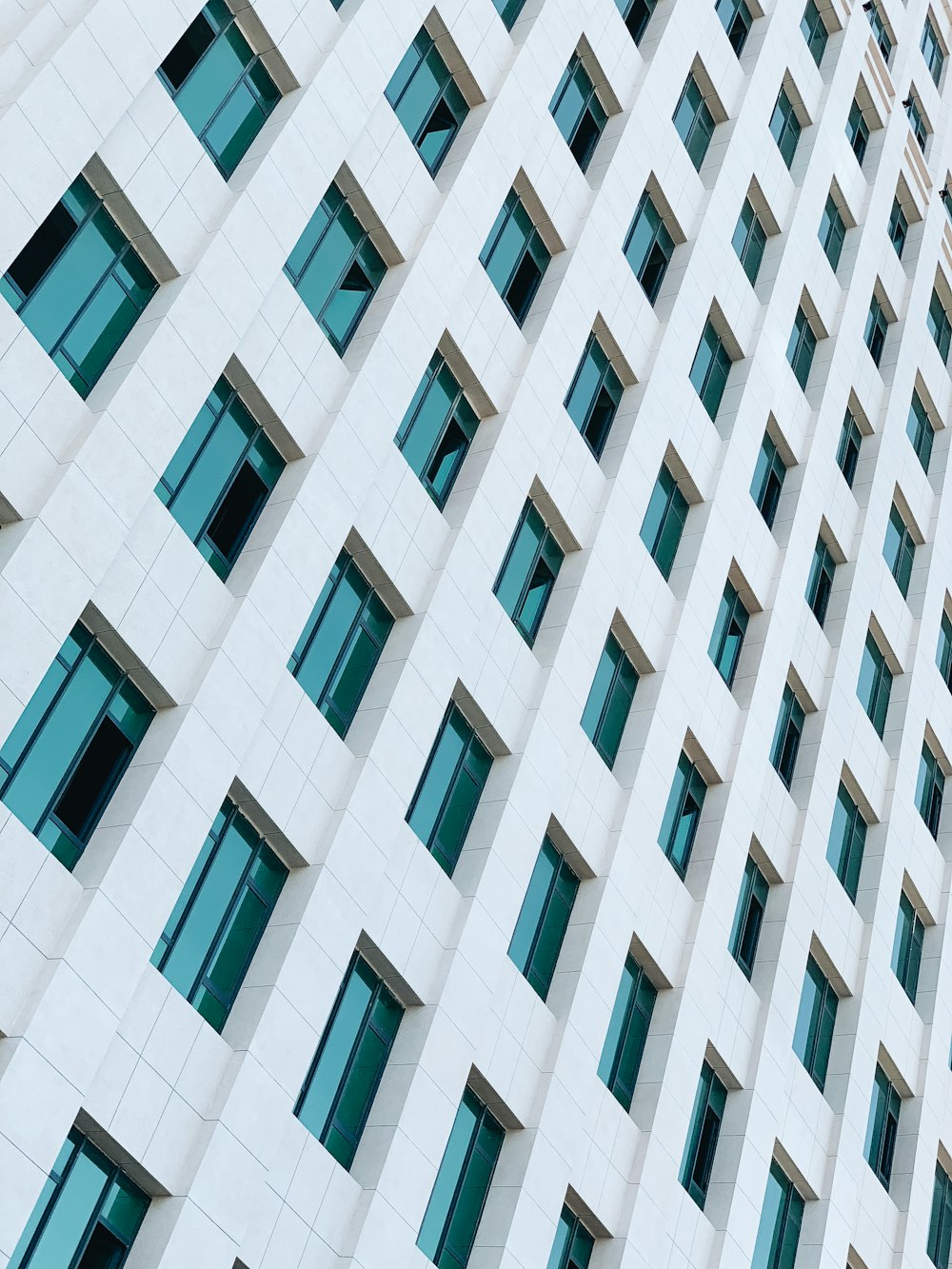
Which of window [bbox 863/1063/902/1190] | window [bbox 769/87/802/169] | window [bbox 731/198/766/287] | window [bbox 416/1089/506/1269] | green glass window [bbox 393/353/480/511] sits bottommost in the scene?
window [bbox 416/1089/506/1269]

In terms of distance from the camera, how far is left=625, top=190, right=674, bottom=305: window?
114 ft

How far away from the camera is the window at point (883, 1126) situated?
3603 centimetres

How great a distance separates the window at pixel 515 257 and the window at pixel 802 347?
10270 millimetres

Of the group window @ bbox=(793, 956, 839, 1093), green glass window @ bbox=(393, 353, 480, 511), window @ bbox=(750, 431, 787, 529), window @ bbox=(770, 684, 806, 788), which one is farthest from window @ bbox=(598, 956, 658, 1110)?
window @ bbox=(750, 431, 787, 529)

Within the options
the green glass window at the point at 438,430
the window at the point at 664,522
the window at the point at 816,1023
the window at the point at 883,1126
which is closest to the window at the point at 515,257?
the green glass window at the point at 438,430

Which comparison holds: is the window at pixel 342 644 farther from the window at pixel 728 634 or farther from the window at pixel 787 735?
the window at pixel 787 735

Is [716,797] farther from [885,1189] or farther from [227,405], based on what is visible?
[227,405]

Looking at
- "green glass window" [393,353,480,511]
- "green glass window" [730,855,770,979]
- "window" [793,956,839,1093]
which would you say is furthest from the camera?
"window" [793,956,839,1093]

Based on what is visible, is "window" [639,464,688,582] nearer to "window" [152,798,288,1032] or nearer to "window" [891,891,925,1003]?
"window" [891,891,925,1003]

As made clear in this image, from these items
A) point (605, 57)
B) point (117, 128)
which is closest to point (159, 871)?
point (117, 128)

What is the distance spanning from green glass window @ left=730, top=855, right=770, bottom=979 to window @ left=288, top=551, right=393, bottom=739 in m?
10.9

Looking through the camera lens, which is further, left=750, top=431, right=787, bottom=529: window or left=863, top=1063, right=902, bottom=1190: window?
left=750, top=431, right=787, bottom=529: window

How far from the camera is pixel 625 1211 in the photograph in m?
28.0

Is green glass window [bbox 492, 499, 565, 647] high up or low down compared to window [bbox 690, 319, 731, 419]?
down
